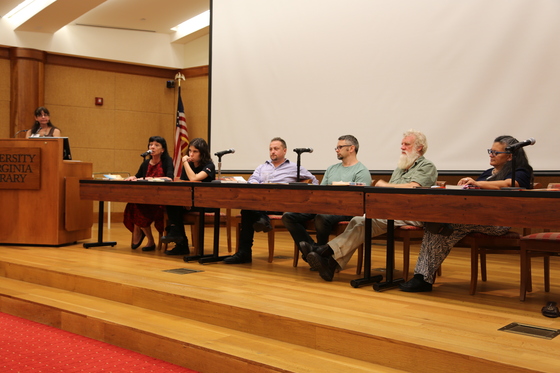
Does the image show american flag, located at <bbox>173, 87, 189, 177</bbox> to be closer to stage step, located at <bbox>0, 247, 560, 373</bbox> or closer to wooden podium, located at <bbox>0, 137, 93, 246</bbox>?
wooden podium, located at <bbox>0, 137, 93, 246</bbox>

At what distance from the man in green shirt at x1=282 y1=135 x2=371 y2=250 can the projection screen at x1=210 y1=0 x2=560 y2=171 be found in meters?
1.42

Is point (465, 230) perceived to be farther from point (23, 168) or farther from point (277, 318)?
point (23, 168)

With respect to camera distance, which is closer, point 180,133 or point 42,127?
point 42,127

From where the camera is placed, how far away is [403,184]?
369 centimetres

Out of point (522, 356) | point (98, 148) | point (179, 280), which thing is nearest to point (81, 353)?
point (179, 280)

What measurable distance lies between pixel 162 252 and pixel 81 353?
229 cm

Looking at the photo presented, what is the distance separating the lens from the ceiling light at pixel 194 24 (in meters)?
8.15

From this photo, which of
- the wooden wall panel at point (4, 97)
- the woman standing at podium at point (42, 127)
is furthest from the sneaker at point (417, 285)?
the wooden wall panel at point (4, 97)

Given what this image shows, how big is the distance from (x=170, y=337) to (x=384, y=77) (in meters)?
3.63

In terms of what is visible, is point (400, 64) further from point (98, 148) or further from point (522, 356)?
point (98, 148)

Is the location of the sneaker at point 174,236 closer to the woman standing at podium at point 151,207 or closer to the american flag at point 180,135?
the woman standing at podium at point 151,207

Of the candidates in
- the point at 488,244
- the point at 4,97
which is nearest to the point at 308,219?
the point at 488,244

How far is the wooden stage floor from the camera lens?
2.34 metres

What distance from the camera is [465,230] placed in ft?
10.8
